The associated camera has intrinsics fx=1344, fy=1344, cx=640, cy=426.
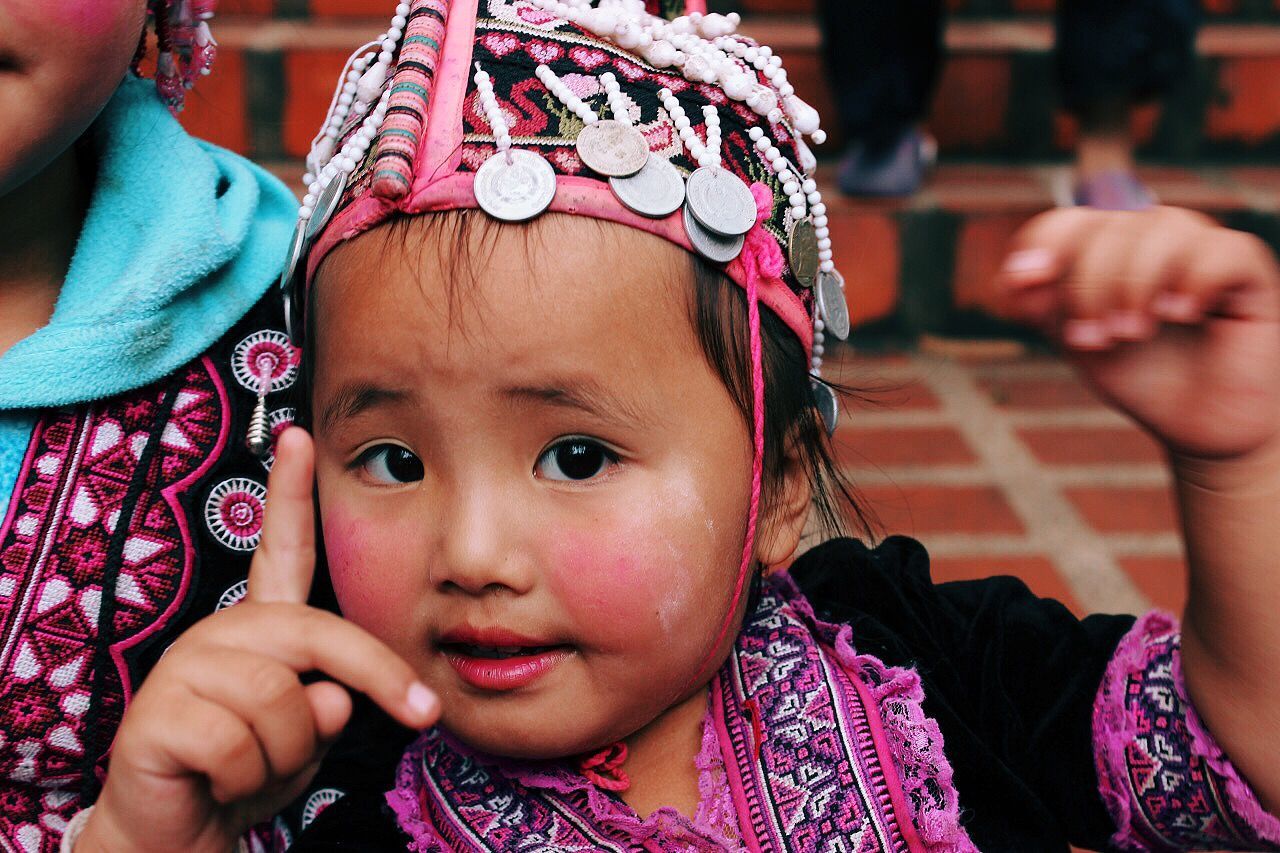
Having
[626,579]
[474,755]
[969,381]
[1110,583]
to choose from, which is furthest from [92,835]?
[969,381]

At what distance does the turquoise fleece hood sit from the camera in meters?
1.23

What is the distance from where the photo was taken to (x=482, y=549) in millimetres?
1064

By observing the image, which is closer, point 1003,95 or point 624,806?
point 624,806

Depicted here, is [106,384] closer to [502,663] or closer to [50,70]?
[50,70]

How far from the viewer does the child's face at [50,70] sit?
3.64ft

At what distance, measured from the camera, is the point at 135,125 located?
1379mm

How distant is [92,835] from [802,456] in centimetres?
71

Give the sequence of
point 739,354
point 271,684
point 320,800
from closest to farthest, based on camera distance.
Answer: point 271,684, point 739,354, point 320,800

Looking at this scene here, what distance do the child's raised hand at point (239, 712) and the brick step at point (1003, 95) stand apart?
2634 millimetres

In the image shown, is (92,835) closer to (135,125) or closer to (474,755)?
(474,755)

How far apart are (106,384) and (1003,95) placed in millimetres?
3041

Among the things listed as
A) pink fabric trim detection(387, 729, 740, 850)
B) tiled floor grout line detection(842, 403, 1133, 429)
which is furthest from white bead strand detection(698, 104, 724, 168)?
tiled floor grout line detection(842, 403, 1133, 429)

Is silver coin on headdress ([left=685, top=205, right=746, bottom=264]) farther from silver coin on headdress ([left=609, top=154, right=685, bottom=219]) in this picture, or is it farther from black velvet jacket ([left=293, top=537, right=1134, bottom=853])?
black velvet jacket ([left=293, top=537, right=1134, bottom=853])

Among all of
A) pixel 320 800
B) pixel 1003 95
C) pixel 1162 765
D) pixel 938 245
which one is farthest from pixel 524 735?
pixel 1003 95
